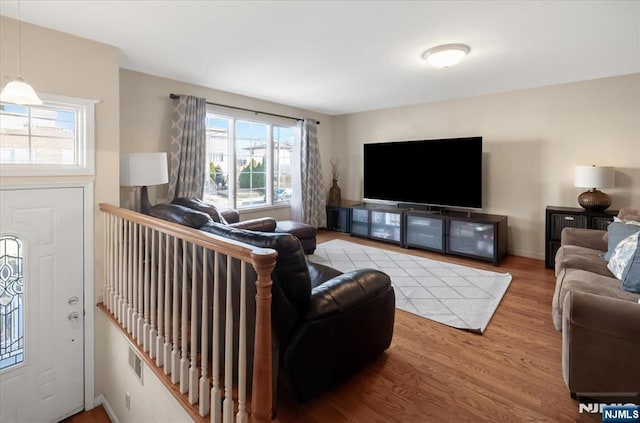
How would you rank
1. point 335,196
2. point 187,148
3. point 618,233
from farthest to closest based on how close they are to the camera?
point 335,196
point 187,148
point 618,233

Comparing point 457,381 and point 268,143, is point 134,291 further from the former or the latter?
point 268,143

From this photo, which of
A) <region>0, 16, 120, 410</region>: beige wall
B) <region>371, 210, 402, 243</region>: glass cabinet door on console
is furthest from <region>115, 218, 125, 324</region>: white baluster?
<region>371, 210, 402, 243</region>: glass cabinet door on console

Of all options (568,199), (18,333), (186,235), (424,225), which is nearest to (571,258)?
(568,199)

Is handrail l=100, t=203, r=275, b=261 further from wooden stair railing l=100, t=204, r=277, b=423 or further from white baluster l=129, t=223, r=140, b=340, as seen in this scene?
white baluster l=129, t=223, r=140, b=340

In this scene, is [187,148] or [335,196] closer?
[187,148]

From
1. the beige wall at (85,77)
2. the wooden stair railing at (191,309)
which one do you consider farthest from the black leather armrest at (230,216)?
the wooden stair railing at (191,309)

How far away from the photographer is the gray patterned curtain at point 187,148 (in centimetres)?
388

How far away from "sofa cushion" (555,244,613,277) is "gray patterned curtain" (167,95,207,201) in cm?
396

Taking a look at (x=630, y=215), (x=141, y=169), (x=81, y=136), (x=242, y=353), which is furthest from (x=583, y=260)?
(x=81, y=136)

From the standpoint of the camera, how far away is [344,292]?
1.83 meters

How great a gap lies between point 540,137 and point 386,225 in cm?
255

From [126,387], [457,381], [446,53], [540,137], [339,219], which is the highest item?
[446,53]

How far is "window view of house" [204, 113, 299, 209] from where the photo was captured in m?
4.62

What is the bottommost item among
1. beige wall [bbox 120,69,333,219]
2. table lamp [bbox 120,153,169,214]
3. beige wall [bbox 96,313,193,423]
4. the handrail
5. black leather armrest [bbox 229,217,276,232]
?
beige wall [bbox 96,313,193,423]
